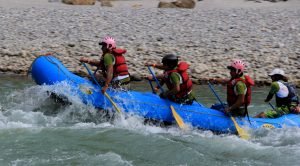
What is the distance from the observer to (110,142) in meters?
9.10

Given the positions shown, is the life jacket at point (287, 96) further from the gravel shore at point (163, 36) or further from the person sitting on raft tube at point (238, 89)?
the gravel shore at point (163, 36)

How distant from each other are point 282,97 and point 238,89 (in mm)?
1014

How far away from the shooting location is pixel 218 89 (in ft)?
47.4

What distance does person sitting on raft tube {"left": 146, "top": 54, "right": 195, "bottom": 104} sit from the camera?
984 cm

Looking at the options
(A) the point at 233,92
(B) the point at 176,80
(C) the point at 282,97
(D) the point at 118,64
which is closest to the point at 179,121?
(B) the point at 176,80

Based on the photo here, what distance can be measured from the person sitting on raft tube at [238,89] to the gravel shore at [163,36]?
15.8 feet

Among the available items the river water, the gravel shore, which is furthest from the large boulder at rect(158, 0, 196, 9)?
the river water

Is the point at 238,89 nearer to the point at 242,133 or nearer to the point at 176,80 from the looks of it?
the point at 242,133

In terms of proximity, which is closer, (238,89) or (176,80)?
(238,89)

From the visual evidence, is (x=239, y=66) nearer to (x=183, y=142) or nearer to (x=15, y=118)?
(x=183, y=142)

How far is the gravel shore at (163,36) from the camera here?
51.4ft

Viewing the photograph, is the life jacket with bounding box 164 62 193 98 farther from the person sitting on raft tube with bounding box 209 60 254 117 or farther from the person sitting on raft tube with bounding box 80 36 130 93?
the person sitting on raft tube with bounding box 80 36 130 93

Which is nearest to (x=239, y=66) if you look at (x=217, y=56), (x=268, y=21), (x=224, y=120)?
(x=224, y=120)

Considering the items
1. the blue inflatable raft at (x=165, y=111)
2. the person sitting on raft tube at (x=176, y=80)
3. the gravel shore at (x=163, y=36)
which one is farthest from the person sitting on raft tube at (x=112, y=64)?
the gravel shore at (x=163, y=36)
